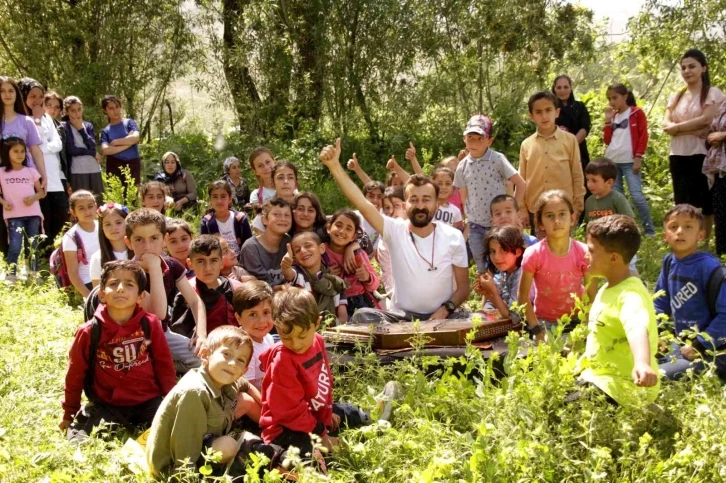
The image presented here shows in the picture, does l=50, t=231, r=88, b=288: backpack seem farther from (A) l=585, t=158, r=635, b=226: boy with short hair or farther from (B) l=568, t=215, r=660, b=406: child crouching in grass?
(A) l=585, t=158, r=635, b=226: boy with short hair

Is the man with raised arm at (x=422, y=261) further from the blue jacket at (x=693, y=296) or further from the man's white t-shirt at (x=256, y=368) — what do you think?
the blue jacket at (x=693, y=296)

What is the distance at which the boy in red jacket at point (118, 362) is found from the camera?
3.84 metres

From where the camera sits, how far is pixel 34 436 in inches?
145

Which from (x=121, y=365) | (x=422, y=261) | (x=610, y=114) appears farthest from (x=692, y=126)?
(x=121, y=365)

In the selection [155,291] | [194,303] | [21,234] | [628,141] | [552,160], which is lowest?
[194,303]

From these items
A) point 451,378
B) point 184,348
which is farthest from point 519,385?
point 184,348

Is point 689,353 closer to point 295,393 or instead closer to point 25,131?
point 295,393

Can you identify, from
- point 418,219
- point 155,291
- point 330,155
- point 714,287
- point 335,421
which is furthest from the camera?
point 418,219

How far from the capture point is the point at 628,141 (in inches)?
336

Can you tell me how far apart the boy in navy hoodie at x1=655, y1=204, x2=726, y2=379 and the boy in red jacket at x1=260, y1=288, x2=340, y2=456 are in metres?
1.85

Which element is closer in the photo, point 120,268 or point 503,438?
point 503,438

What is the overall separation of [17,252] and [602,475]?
20.2 feet

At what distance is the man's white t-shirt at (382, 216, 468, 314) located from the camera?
5.22 meters

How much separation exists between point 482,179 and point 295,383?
3493mm
